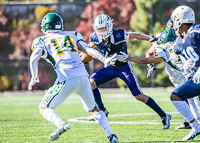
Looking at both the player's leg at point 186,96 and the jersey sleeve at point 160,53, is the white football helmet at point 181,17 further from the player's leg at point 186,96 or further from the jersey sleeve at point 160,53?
the player's leg at point 186,96

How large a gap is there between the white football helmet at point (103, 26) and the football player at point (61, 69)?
0.91 meters

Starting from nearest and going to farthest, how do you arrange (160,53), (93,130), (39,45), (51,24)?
(39,45), (51,24), (160,53), (93,130)

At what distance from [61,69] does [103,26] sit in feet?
4.48

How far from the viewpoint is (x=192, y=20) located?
18.2 feet

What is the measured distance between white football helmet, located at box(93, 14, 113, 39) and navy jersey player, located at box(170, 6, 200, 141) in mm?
1241

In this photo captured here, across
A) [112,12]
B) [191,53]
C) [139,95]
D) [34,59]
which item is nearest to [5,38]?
[112,12]

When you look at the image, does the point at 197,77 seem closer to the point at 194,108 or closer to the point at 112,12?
the point at 194,108

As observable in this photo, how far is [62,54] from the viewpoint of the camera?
5.46 m

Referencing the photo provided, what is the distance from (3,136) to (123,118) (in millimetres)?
2993

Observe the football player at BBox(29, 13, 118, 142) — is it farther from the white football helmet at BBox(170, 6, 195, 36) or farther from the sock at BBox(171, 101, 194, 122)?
the white football helmet at BBox(170, 6, 195, 36)

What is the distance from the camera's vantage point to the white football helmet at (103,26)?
6480 millimetres

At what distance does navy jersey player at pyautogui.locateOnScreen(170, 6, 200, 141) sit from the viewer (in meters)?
5.31

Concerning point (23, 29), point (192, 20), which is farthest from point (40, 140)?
point (23, 29)

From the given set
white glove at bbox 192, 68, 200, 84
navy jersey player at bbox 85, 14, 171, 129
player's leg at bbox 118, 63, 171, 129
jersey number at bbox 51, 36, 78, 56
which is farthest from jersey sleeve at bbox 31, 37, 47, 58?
player's leg at bbox 118, 63, 171, 129
